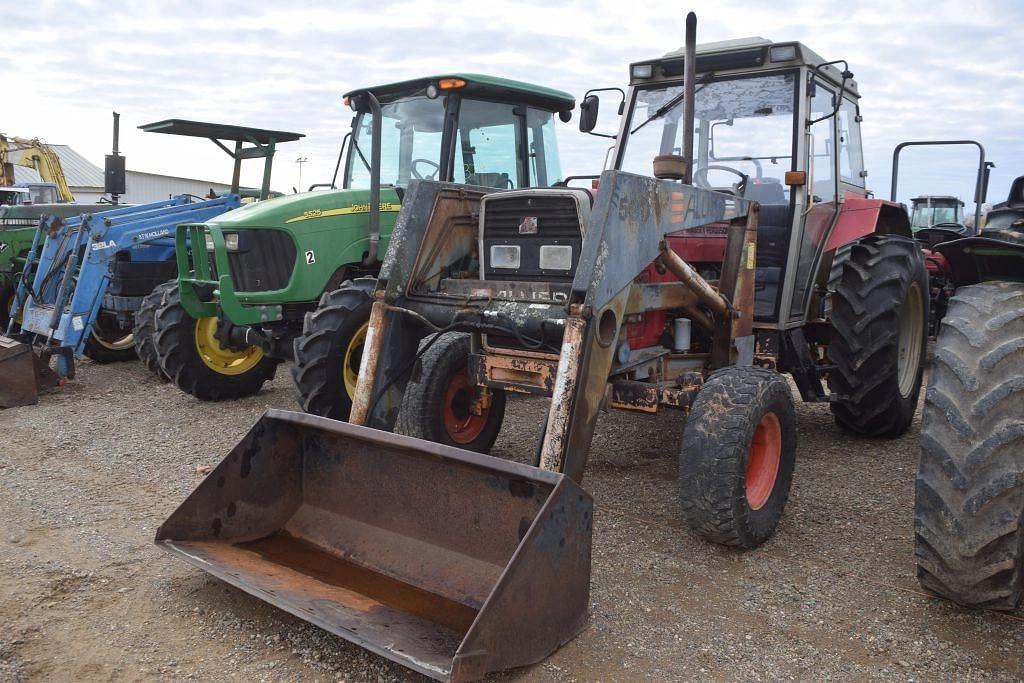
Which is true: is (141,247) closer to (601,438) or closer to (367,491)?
(601,438)

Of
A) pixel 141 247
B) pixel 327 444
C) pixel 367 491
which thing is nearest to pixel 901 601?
pixel 367 491

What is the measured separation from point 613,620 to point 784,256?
2601 millimetres

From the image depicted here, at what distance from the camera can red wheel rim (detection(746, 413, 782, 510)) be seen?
12.8 ft

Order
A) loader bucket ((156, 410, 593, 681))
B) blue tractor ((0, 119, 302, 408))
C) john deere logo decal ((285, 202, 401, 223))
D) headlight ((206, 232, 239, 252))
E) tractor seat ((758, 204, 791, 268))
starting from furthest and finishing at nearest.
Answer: blue tractor ((0, 119, 302, 408)) → john deere logo decal ((285, 202, 401, 223)) → headlight ((206, 232, 239, 252)) → tractor seat ((758, 204, 791, 268)) → loader bucket ((156, 410, 593, 681))

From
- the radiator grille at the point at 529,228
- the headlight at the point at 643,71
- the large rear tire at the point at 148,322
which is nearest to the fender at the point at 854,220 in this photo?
the headlight at the point at 643,71

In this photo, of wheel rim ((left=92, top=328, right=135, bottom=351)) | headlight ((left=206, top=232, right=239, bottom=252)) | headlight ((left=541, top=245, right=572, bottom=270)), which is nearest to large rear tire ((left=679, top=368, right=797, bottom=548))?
headlight ((left=541, top=245, right=572, bottom=270))

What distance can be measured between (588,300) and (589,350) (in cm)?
21

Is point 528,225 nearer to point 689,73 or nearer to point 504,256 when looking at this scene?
point 504,256

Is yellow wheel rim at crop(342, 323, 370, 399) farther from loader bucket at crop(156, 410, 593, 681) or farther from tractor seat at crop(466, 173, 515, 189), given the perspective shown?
loader bucket at crop(156, 410, 593, 681)

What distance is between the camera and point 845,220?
535cm

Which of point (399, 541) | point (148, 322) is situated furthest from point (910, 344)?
point (148, 322)

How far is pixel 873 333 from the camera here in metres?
5.18

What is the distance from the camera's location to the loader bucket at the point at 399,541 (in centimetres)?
269

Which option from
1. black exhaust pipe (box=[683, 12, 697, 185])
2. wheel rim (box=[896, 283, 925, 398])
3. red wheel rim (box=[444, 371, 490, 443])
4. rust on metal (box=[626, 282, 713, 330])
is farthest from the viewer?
wheel rim (box=[896, 283, 925, 398])
